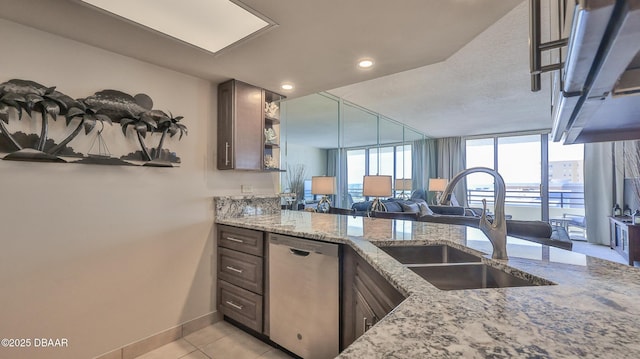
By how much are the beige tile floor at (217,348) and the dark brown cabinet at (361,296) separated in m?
0.72

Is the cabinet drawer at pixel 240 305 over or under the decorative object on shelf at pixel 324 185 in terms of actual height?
under

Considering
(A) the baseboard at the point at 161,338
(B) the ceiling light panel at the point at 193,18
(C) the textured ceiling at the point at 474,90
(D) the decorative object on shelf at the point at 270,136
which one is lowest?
(A) the baseboard at the point at 161,338

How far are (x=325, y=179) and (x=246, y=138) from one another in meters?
1.12

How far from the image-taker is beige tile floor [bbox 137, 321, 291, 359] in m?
2.02

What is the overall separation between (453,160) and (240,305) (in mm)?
7363

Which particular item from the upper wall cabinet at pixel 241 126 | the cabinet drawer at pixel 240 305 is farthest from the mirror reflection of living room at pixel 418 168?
the cabinet drawer at pixel 240 305

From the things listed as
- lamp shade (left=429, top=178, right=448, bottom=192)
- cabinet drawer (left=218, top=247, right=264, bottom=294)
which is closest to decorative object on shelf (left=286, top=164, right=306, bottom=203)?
cabinet drawer (left=218, top=247, right=264, bottom=294)

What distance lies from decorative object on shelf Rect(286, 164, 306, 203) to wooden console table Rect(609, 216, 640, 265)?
462cm

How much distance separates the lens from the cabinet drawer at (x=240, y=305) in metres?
2.18

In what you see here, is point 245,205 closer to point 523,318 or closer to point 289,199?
point 289,199

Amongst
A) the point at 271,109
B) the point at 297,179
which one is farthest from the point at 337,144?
the point at 271,109

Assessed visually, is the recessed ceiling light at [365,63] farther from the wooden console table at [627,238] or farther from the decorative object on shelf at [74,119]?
the wooden console table at [627,238]

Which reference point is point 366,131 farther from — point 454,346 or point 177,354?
point 454,346

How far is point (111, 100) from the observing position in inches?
75.8
